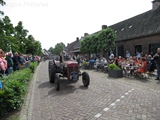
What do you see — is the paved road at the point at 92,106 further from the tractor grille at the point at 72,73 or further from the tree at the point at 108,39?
the tree at the point at 108,39

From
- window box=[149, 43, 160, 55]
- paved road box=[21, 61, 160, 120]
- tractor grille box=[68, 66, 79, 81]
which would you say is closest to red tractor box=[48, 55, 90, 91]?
tractor grille box=[68, 66, 79, 81]

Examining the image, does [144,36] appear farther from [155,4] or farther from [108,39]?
[155,4]

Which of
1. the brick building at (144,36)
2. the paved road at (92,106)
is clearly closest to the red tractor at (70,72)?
the paved road at (92,106)

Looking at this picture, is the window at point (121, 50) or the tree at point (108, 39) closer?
the tree at point (108, 39)

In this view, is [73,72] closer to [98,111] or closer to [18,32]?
[98,111]

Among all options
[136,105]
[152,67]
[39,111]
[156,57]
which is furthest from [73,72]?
[152,67]

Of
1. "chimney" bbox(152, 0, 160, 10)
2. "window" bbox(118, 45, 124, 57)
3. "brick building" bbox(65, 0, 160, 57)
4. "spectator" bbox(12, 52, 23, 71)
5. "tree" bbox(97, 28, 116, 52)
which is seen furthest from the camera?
"window" bbox(118, 45, 124, 57)

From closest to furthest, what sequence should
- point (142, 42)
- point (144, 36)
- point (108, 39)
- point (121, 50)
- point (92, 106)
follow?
point (92, 106)
point (144, 36)
point (142, 42)
point (108, 39)
point (121, 50)

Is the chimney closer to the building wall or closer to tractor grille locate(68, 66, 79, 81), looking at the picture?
the building wall

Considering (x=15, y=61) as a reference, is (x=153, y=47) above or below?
above

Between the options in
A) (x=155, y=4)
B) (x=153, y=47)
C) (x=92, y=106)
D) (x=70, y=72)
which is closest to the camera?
(x=92, y=106)

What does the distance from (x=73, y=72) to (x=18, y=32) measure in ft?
69.7

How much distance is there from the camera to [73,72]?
23.1ft

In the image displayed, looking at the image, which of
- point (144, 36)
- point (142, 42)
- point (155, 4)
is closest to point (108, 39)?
point (142, 42)
